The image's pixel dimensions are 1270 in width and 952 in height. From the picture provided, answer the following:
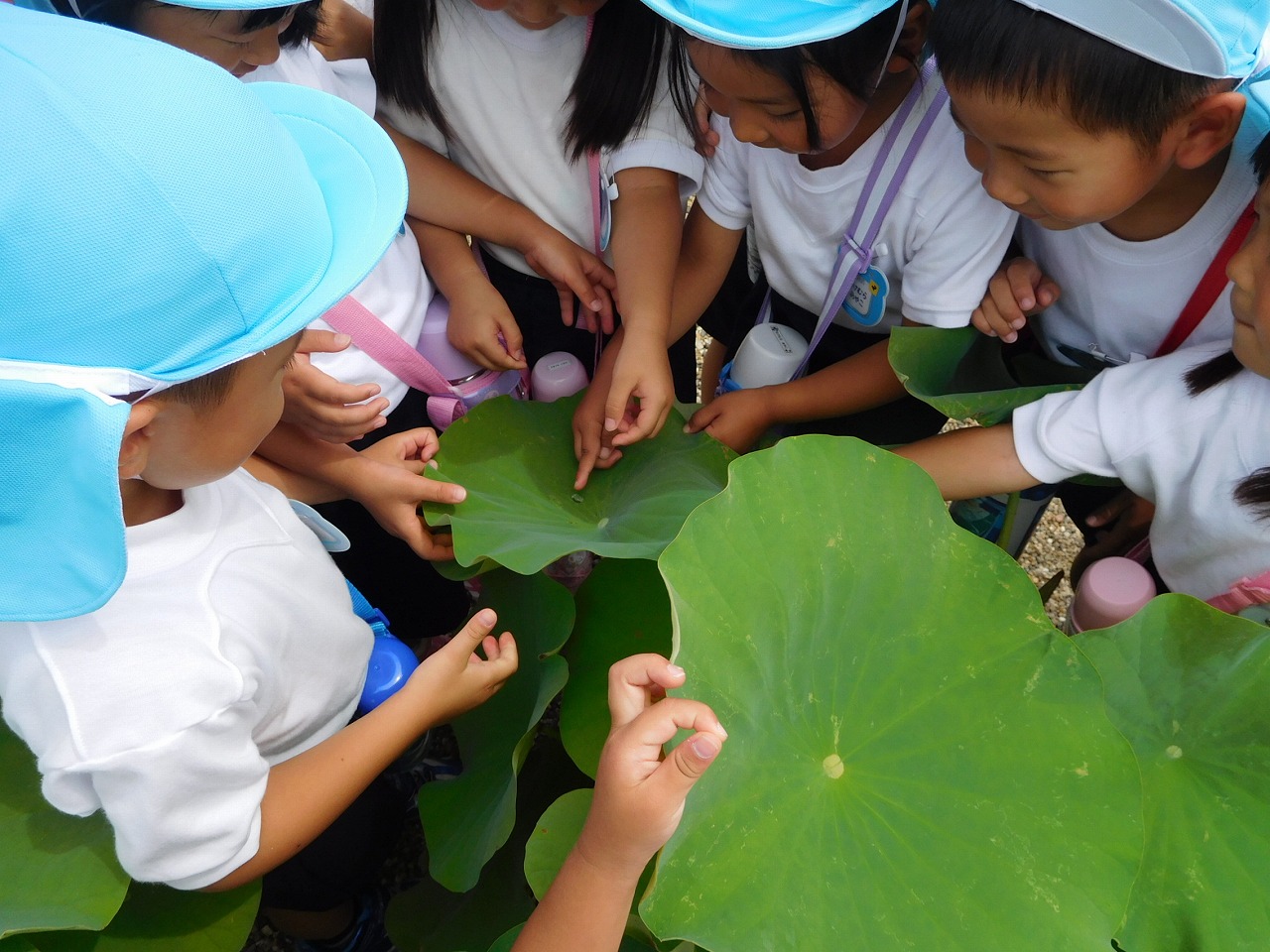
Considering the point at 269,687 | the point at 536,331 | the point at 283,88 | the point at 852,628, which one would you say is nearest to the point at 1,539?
the point at 269,687

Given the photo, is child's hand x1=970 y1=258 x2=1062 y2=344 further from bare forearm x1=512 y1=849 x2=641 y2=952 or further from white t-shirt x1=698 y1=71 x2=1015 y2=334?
bare forearm x1=512 y1=849 x2=641 y2=952

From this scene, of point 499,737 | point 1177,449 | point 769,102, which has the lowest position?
point 499,737

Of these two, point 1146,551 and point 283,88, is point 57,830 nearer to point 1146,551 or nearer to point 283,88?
point 283,88

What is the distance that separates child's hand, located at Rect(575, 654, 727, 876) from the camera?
527 mm

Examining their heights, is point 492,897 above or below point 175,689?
below

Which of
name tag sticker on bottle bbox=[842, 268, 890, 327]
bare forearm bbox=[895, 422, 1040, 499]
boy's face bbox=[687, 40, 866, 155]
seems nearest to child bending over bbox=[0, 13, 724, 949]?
boy's face bbox=[687, 40, 866, 155]

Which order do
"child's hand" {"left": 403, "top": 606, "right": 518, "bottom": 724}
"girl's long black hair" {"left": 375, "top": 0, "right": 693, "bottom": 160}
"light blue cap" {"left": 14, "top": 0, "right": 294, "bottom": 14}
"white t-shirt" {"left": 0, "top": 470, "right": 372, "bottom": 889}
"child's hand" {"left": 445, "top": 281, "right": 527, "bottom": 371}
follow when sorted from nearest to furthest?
"white t-shirt" {"left": 0, "top": 470, "right": 372, "bottom": 889}
"light blue cap" {"left": 14, "top": 0, "right": 294, "bottom": 14}
"child's hand" {"left": 403, "top": 606, "right": 518, "bottom": 724}
"girl's long black hair" {"left": 375, "top": 0, "right": 693, "bottom": 160}
"child's hand" {"left": 445, "top": 281, "right": 527, "bottom": 371}

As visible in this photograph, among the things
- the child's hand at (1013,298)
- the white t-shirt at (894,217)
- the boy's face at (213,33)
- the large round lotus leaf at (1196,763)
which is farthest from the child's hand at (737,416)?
the boy's face at (213,33)

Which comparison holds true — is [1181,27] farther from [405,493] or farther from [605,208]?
[405,493]

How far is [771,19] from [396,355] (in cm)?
57

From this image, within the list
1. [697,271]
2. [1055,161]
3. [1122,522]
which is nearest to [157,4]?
[697,271]

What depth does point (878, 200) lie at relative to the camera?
962mm

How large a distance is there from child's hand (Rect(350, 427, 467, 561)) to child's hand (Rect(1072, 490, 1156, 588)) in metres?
0.82

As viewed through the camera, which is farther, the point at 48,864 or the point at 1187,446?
the point at 1187,446
